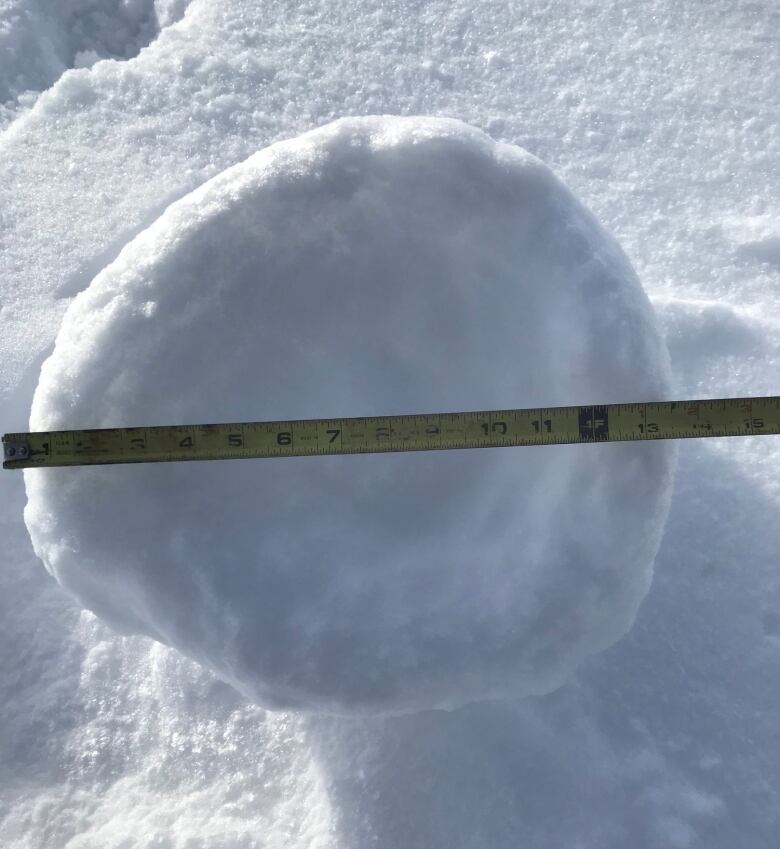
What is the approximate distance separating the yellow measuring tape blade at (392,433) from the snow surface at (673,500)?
51 cm

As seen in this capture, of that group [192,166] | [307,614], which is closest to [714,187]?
[192,166]

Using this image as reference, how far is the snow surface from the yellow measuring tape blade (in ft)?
1.66

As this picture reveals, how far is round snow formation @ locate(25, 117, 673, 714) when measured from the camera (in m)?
1.92

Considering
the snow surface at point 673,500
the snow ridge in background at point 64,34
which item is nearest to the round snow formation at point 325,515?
the snow surface at point 673,500

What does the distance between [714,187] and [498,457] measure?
1.52 m

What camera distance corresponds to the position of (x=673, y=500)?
2537mm

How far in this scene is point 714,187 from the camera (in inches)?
125

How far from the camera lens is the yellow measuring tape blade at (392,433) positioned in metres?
1.95

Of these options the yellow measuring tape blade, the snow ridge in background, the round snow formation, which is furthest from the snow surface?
the yellow measuring tape blade

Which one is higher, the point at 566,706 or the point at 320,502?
the point at 320,502

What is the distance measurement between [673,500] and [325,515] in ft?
3.39

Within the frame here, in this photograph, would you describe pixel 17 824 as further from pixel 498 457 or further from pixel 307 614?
pixel 498 457

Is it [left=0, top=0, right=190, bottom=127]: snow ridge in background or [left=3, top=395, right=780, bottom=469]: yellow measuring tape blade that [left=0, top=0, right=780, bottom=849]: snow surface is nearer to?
[left=0, top=0, right=190, bottom=127]: snow ridge in background

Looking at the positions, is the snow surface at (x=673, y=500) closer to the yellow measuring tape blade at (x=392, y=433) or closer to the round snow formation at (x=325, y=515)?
the round snow formation at (x=325, y=515)
